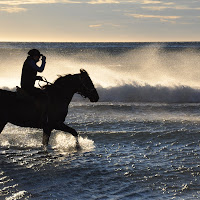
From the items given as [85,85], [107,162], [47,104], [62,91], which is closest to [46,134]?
[47,104]

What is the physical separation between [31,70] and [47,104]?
3.32ft

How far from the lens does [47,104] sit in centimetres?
1208

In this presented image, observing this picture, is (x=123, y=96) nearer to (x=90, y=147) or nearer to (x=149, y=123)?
(x=149, y=123)

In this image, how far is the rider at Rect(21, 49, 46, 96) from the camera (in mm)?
11422

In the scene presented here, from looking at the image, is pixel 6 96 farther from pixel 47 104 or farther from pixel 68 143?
pixel 68 143

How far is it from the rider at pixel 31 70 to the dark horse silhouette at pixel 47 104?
1.06 ft

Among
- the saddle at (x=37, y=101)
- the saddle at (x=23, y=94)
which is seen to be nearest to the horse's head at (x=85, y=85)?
the saddle at (x=37, y=101)

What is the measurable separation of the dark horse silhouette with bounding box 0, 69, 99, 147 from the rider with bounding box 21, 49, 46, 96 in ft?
1.06

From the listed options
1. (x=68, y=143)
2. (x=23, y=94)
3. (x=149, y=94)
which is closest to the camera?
(x=23, y=94)

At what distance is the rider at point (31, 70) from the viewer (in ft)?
37.5

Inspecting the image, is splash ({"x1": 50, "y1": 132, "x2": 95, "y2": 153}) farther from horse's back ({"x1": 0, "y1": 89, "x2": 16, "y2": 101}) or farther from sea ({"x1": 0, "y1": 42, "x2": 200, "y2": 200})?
horse's back ({"x1": 0, "y1": 89, "x2": 16, "y2": 101})

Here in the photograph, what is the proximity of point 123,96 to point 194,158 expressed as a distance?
1608cm

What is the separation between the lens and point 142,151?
12.4 meters

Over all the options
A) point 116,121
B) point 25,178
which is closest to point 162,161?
point 25,178
